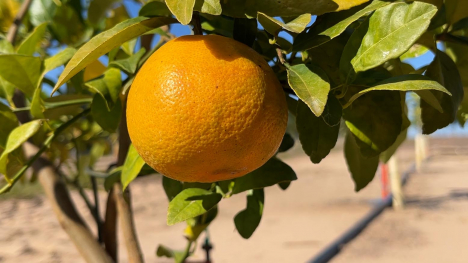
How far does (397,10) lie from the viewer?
12.0 inches

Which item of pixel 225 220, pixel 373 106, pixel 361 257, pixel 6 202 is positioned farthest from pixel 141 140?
pixel 6 202

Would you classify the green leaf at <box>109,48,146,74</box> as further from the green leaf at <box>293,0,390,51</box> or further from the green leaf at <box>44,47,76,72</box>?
the green leaf at <box>293,0,390,51</box>

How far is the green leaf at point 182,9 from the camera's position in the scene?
27 centimetres

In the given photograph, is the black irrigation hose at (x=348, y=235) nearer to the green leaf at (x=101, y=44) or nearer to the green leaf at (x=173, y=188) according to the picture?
the green leaf at (x=173, y=188)

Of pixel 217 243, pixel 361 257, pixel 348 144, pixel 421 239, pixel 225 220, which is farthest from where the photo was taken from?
pixel 225 220

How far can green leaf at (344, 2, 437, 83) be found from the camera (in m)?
0.29

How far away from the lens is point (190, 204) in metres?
0.37

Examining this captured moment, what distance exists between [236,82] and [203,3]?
0.06 m

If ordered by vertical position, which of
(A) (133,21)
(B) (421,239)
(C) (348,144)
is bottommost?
(B) (421,239)

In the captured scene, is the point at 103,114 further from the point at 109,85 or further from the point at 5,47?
the point at 5,47

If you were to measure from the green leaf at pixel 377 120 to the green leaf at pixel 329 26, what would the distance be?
7 cm

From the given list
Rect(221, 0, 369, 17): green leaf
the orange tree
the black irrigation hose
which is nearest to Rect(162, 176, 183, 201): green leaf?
the orange tree

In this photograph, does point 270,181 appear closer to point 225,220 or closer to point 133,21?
point 133,21

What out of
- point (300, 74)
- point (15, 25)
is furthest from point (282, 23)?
point (15, 25)
